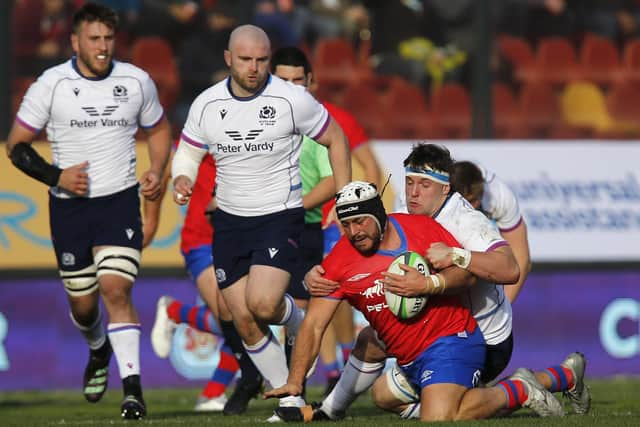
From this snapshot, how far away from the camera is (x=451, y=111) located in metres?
14.2

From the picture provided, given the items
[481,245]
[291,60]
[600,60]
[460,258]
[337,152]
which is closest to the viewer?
[460,258]

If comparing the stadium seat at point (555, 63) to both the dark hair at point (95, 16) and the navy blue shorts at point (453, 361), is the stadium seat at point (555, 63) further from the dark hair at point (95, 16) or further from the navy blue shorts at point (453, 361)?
the navy blue shorts at point (453, 361)

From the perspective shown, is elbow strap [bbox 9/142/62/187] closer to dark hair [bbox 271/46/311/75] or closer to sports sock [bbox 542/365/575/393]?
dark hair [bbox 271/46/311/75]

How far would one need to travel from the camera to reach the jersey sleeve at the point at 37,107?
9.31 m

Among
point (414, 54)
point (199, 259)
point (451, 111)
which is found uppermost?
point (414, 54)

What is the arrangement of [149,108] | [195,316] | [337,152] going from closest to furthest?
[337,152] → [149,108] → [195,316]

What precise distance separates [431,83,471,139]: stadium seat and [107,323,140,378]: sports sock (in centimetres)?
555

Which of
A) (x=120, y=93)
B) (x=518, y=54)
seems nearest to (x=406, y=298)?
(x=120, y=93)

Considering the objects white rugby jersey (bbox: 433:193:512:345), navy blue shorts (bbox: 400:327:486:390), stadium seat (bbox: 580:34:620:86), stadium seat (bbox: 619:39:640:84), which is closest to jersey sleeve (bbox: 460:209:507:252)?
white rugby jersey (bbox: 433:193:512:345)

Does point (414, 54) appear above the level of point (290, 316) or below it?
above

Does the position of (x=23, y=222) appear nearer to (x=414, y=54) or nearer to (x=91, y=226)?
(x=91, y=226)

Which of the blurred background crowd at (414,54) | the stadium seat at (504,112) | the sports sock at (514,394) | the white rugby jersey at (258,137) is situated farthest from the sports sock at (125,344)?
the stadium seat at (504,112)

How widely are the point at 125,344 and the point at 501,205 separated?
2.62 m

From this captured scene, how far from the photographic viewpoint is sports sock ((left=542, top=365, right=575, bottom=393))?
8430mm
